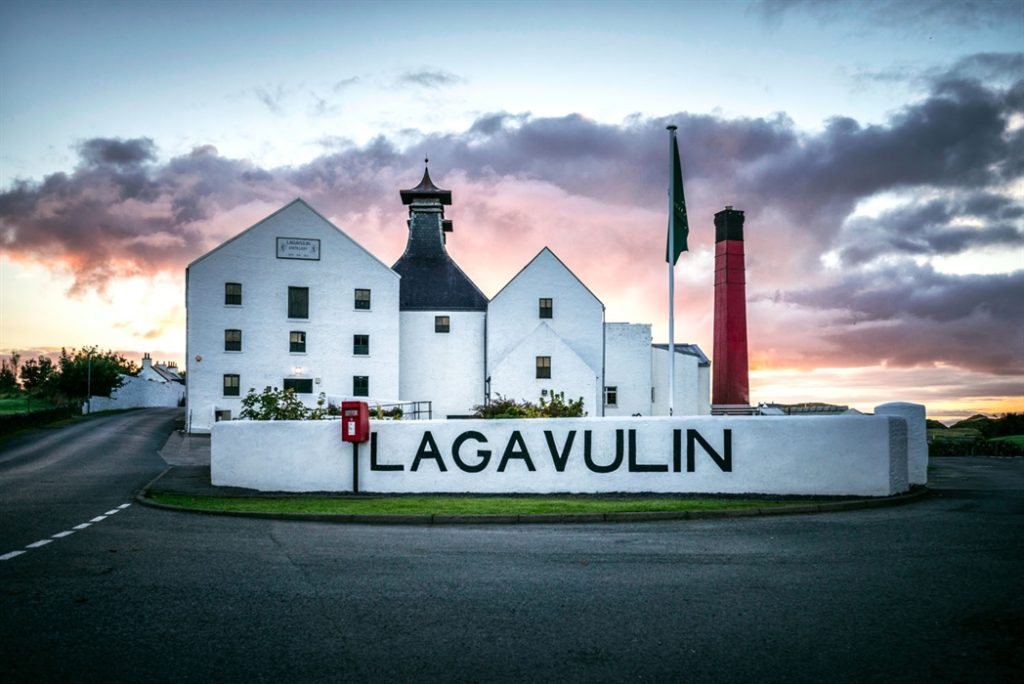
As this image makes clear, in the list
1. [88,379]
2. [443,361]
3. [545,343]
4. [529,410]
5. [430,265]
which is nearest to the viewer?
[529,410]

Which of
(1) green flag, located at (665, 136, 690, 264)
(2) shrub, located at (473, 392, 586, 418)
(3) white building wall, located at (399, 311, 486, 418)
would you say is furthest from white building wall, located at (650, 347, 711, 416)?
(2) shrub, located at (473, 392, 586, 418)

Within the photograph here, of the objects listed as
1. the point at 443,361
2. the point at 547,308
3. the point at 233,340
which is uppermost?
the point at 547,308

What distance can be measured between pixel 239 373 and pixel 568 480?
3316cm

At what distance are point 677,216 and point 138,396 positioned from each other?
3436 inches

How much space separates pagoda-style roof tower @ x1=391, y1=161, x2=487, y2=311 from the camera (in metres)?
51.6

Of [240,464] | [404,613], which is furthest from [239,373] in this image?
[404,613]

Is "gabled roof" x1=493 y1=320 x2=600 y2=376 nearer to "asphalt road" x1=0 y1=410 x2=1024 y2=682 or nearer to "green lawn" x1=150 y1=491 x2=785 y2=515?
"green lawn" x1=150 y1=491 x2=785 y2=515

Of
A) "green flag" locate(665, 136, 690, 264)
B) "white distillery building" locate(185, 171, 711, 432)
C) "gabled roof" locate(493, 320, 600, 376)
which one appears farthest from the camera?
"gabled roof" locate(493, 320, 600, 376)

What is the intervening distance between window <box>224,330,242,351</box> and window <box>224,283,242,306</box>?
168 cm

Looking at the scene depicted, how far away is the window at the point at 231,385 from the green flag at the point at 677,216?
3087cm

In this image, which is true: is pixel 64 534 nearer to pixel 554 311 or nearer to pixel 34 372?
pixel 554 311

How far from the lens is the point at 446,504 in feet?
49.8

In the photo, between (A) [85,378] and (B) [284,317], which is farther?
(A) [85,378]

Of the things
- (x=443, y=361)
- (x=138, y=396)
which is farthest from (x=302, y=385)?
(x=138, y=396)
